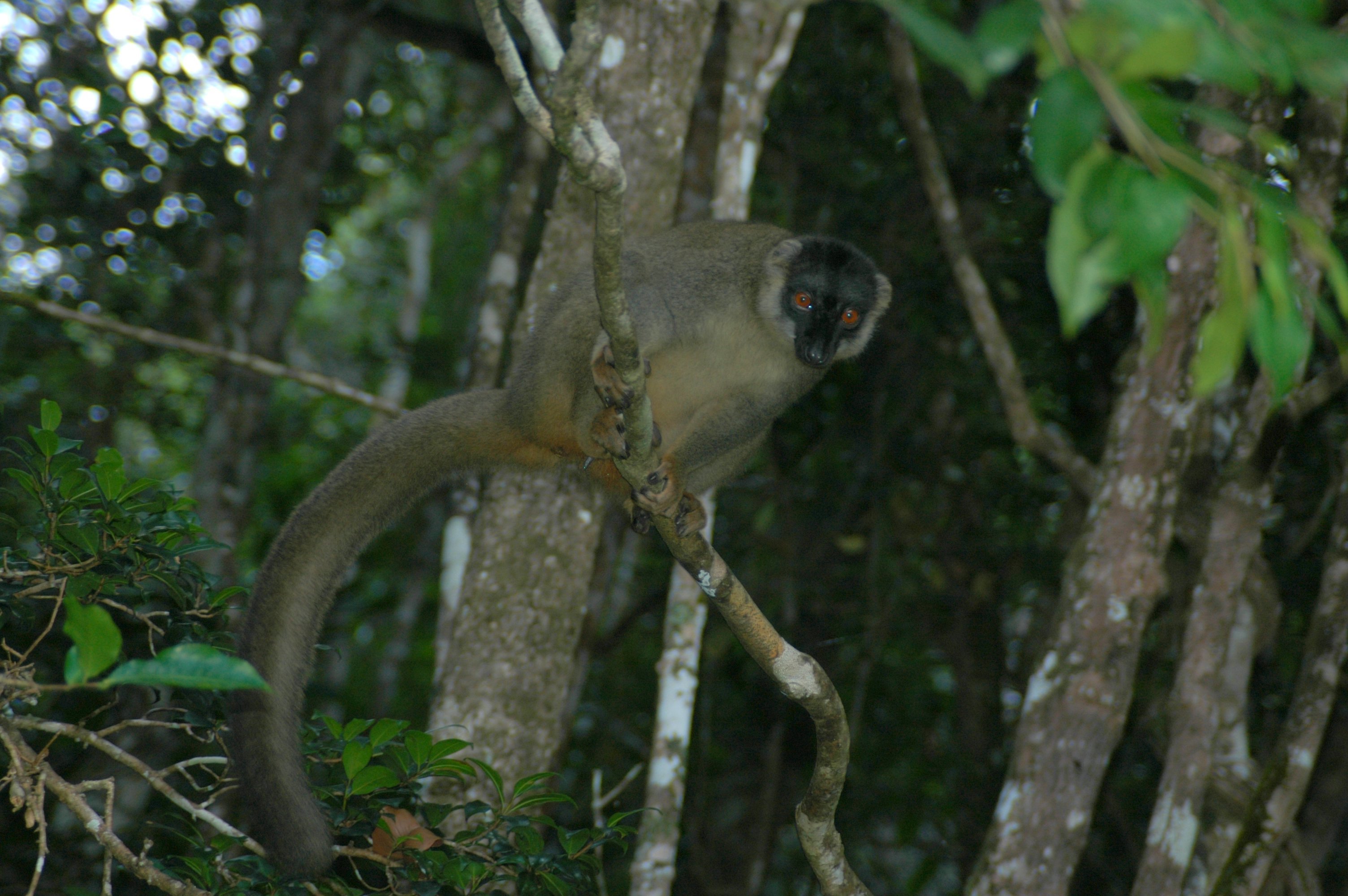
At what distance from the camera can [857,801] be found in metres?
7.57

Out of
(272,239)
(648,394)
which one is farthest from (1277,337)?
(272,239)

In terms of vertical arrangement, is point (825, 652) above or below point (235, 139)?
below

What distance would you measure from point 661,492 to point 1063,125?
2.65 meters

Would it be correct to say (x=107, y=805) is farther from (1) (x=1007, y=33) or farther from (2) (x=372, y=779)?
(1) (x=1007, y=33)

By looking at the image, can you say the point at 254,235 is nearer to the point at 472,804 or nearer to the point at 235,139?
the point at 235,139

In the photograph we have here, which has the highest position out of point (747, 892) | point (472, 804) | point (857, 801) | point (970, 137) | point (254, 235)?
point (970, 137)

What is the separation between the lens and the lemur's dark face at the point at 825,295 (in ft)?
13.5

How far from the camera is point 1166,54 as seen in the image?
93cm

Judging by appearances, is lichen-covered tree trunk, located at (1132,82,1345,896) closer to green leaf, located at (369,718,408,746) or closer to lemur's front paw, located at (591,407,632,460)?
lemur's front paw, located at (591,407,632,460)

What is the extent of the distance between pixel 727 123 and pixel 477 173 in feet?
30.0

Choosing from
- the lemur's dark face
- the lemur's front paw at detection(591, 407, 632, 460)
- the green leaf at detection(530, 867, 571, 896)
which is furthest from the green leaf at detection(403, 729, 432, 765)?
the lemur's dark face

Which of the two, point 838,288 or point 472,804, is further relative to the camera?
point 838,288

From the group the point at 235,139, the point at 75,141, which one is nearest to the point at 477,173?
the point at 235,139

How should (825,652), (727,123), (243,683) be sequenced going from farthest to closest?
1. (825,652)
2. (727,123)
3. (243,683)
